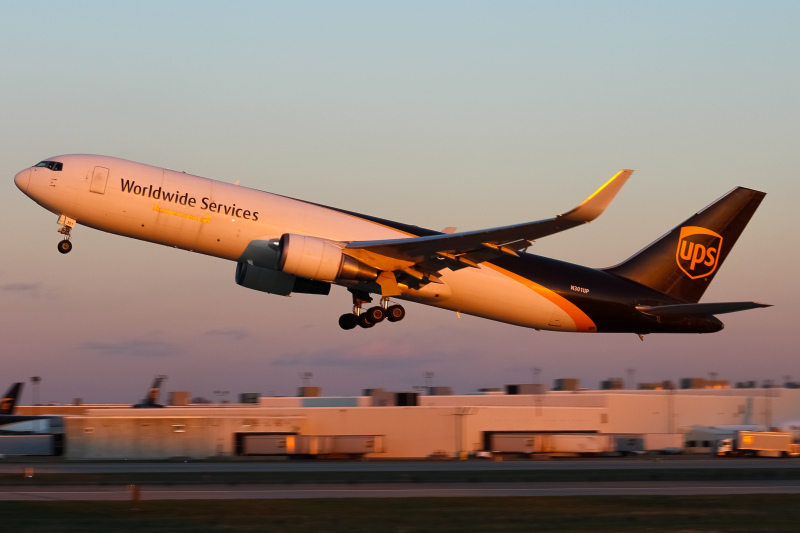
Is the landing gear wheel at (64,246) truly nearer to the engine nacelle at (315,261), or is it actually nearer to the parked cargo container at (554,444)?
the engine nacelle at (315,261)

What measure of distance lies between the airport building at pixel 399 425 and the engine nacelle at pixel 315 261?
2619 cm

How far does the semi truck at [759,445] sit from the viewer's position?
6134 cm

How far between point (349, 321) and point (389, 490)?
9.34 metres

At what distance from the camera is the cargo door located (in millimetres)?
35500

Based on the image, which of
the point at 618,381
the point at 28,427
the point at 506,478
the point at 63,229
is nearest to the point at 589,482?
the point at 506,478

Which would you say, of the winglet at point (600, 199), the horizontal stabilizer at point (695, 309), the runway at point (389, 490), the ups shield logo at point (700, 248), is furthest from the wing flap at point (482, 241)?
the ups shield logo at point (700, 248)

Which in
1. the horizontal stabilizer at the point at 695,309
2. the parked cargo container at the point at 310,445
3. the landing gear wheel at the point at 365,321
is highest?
the horizontal stabilizer at the point at 695,309

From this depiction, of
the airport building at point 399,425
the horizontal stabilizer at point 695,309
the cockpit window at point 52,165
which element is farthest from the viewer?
the airport building at point 399,425

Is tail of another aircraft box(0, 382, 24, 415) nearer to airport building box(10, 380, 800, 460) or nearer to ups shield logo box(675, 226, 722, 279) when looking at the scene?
airport building box(10, 380, 800, 460)

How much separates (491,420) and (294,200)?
32.2 m

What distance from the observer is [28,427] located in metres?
60.9

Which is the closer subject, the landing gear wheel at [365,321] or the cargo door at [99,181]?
the cargo door at [99,181]

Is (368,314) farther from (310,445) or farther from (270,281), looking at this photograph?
(310,445)

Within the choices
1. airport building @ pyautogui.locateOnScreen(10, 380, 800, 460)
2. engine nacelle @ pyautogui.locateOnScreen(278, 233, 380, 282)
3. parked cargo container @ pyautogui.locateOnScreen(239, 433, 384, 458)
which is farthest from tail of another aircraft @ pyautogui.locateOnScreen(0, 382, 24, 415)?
engine nacelle @ pyautogui.locateOnScreen(278, 233, 380, 282)
